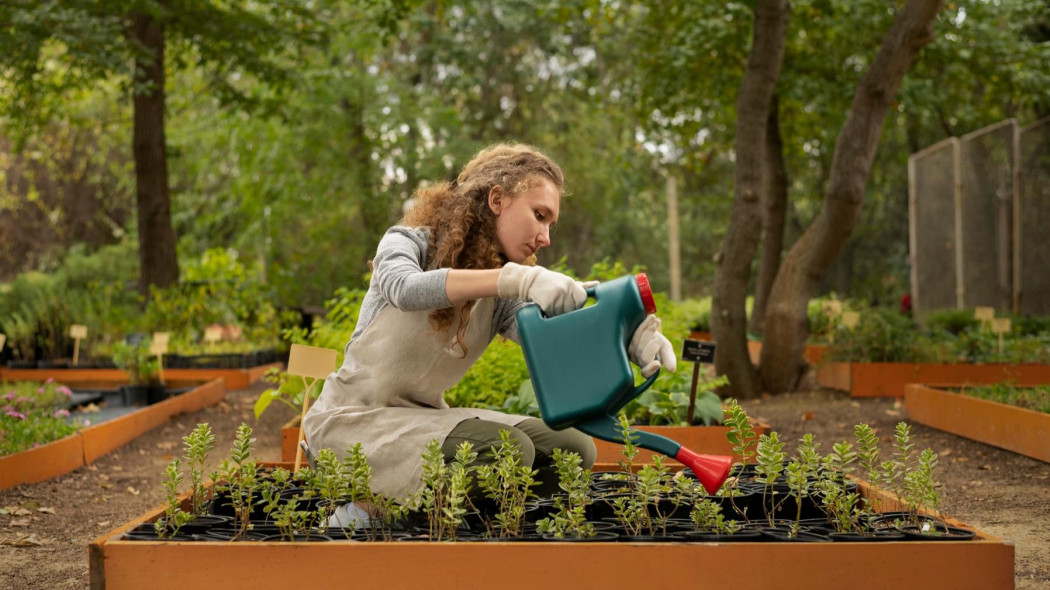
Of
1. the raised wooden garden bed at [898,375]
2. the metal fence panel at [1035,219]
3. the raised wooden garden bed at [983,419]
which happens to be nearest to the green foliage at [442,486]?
the raised wooden garden bed at [983,419]

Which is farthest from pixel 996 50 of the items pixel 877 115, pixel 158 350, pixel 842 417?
pixel 158 350

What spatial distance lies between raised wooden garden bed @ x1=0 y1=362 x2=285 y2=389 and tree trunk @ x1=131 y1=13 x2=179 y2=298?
1841mm

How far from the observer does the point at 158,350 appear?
23.5ft

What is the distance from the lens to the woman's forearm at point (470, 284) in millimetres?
2348

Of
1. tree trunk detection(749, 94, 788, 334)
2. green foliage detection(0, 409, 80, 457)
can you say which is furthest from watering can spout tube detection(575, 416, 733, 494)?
tree trunk detection(749, 94, 788, 334)

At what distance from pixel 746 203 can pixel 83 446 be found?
5.11 m

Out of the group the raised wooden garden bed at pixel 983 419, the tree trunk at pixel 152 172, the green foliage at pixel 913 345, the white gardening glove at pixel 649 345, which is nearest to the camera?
the white gardening glove at pixel 649 345

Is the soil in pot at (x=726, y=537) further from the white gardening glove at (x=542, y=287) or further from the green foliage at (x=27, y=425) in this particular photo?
the green foliage at (x=27, y=425)

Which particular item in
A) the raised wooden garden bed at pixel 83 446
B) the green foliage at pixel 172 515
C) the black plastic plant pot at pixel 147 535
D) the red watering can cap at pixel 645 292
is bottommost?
the raised wooden garden bed at pixel 83 446

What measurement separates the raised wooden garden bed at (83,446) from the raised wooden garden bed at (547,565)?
269cm

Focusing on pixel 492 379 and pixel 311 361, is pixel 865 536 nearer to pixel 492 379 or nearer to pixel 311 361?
pixel 311 361

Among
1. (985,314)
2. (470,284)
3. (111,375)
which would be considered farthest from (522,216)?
(111,375)

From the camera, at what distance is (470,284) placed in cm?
236

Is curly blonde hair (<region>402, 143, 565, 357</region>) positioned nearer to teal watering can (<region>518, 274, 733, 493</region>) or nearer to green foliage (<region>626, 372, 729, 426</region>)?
teal watering can (<region>518, 274, 733, 493</region>)
